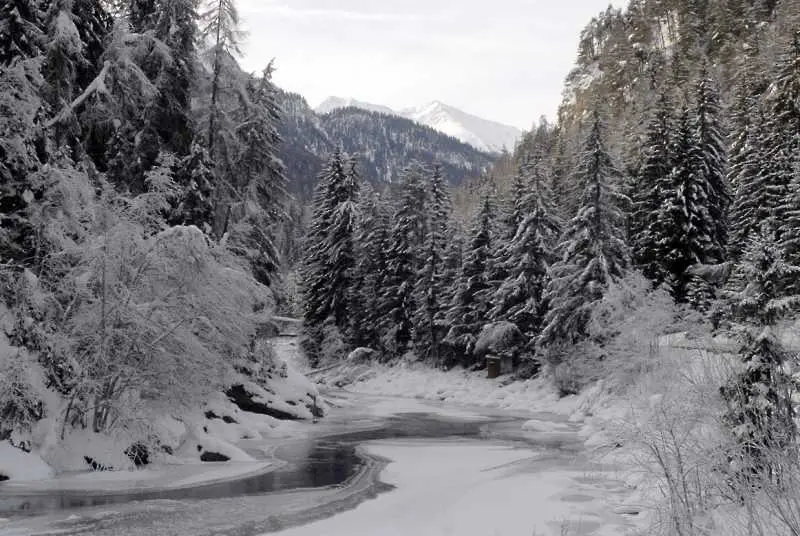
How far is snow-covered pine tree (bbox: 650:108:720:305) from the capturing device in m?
35.2

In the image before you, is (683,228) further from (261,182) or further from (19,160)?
(19,160)

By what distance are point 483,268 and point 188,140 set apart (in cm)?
2225

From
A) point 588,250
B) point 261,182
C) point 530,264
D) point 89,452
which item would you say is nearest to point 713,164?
point 588,250

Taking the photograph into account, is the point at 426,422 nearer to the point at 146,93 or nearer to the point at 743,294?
the point at 146,93

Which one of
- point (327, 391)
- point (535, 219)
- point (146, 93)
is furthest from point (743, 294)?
point (327, 391)

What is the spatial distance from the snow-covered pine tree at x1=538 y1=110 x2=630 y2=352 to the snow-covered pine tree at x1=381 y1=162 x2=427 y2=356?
1514cm

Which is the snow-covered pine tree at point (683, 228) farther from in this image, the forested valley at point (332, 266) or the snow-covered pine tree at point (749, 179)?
the snow-covered pine tree at point (749, 179)

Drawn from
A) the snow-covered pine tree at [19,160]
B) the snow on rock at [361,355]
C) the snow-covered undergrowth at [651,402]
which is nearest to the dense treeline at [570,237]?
the snow on rock at [361,355]

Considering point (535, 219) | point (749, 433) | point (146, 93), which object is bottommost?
point (749, 433)

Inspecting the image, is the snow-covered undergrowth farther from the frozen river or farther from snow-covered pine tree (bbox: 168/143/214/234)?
snow-covered pine tree (bbox: 168/143/214/234)

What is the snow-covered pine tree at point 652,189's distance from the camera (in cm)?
3616

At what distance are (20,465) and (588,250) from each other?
26.6 m

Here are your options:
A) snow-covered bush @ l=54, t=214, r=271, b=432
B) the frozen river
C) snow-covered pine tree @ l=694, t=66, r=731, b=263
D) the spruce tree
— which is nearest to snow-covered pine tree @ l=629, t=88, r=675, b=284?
snow-covered pine tree @ l=694, t=66, r=731, b=263

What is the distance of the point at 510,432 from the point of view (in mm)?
25438
